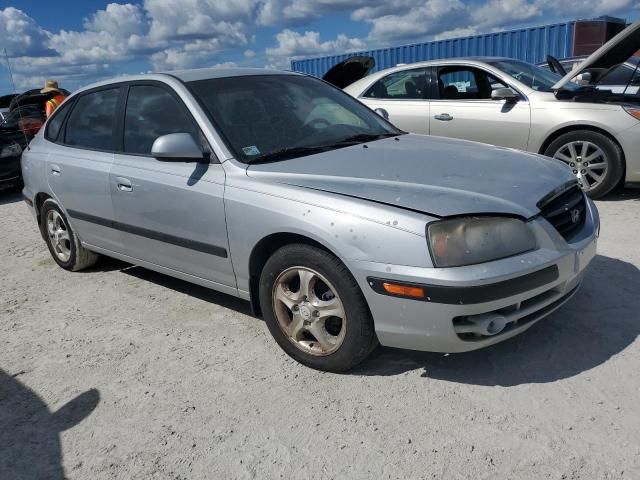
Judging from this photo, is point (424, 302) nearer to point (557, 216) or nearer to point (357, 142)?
point (557, 216)

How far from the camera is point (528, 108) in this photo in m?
6.12

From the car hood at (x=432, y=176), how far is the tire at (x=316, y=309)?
388 millimetres

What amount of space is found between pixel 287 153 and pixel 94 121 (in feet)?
6.22

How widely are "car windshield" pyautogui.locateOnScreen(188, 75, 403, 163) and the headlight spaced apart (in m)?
1.12

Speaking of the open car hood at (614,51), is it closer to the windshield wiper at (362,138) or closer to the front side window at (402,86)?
the front side window at (402,86)

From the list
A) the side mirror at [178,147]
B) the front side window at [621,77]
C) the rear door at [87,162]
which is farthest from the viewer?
the front side window at [621,77]

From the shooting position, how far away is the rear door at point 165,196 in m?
3.26

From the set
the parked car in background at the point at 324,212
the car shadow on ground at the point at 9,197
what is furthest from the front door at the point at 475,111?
the car shadow on ground at the point at 9,197

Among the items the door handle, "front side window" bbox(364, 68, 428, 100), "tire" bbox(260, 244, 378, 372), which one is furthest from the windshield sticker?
"front side window" bbox(364, 68, 428, 100)

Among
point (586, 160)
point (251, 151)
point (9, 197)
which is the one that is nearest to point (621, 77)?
point (586, 160)

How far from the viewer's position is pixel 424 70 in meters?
6.89

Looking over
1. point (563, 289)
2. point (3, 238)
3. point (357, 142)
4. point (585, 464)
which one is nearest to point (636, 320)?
point (563, 289)

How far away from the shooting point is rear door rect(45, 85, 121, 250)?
13.3 ft

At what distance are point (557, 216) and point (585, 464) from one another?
3.84 feet
